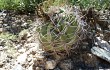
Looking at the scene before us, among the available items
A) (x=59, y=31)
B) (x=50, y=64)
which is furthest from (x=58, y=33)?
(x=50, y=64)

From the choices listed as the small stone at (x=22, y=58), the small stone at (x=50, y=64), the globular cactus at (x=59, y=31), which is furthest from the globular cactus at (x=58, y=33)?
the small stone at (x=22, y=58)

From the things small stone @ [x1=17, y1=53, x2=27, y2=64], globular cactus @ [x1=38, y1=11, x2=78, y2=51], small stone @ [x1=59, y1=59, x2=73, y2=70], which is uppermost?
globular cactus @ [x1=38, y1=11, x2=78, y2=51]

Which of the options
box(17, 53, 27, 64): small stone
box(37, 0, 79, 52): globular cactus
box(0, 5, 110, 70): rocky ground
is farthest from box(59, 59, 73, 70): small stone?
box(17, 53, 27, 64): small stone

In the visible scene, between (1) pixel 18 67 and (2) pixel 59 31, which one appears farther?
(1) pixel 18 67

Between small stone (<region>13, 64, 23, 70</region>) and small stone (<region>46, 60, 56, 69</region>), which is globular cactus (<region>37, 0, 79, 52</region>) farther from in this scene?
small stone (<region>13, 64, 23, 70</region>)

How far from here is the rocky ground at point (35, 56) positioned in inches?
142

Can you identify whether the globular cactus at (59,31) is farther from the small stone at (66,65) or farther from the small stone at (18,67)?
the small stone at (18,67)

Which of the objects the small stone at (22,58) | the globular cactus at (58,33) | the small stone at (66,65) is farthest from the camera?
the small stone at (22,58)

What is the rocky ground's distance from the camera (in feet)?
11.8

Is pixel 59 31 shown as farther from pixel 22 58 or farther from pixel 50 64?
pixel 22 58

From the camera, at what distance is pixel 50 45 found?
3.54 meters

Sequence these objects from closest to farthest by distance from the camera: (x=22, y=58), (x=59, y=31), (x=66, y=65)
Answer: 1. (x=59, y=31)
2. (x=66, y=65)
3. (x=22, y=58)

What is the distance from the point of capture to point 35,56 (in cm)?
366

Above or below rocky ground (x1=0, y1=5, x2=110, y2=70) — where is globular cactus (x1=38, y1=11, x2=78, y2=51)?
above
